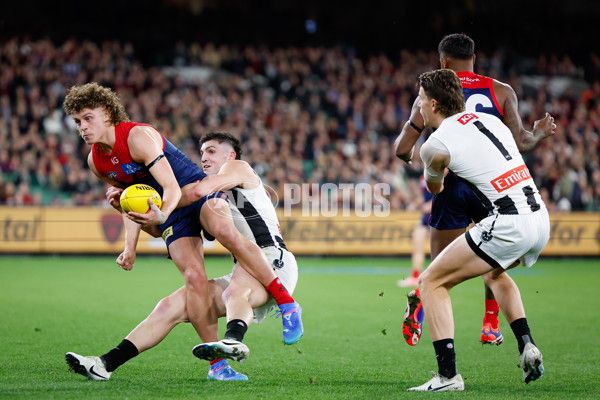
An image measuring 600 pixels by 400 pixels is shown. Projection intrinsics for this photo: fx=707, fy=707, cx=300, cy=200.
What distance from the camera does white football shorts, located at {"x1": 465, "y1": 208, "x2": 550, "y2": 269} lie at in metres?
4.90

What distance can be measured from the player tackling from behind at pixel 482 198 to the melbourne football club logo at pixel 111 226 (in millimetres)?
13667

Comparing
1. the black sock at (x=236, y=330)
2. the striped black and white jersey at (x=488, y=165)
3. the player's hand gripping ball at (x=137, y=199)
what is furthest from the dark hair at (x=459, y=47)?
the black sock at (x=236, y=330)

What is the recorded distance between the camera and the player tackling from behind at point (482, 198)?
4.93m

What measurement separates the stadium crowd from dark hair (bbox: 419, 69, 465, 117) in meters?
14.2

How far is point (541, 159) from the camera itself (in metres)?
21.2

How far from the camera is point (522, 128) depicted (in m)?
6.10

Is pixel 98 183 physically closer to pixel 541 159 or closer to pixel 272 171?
pixel 272 171

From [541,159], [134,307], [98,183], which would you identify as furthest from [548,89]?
[134,307]

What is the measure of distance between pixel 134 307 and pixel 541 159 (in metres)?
15.1

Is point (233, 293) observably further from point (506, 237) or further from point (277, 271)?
point (506, 237)

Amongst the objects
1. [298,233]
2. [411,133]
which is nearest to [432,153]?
[411,133]

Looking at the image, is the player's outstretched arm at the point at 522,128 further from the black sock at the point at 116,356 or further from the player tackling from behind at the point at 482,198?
the black sock at the point at 116,356

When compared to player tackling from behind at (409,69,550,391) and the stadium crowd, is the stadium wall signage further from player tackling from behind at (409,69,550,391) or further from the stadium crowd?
player tackling from behind at (409,69,550,391)

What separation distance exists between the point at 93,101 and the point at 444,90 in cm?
266
